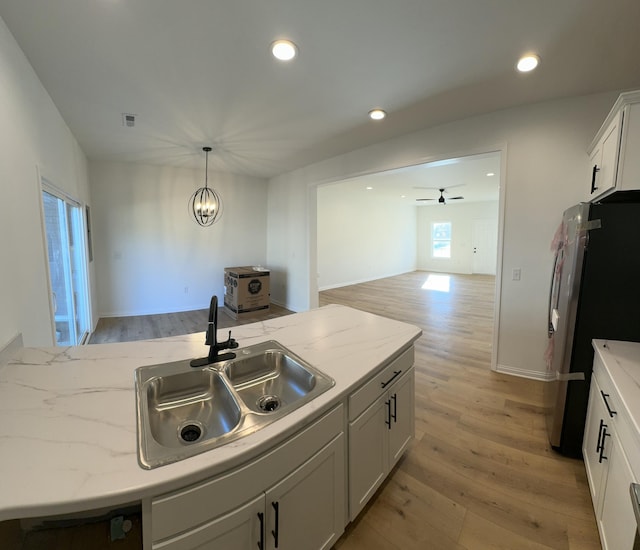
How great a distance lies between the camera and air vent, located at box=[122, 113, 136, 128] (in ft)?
9.79

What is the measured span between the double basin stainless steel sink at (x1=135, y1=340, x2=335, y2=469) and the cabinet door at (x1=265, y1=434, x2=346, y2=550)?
0.24m

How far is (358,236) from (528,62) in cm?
684

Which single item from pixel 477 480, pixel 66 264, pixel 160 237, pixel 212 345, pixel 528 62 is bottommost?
pixel 477 480

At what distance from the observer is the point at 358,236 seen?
348 inches

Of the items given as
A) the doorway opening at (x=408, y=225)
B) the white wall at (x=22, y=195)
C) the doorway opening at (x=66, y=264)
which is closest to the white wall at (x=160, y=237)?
the doorway opening at (x=66, y=264)

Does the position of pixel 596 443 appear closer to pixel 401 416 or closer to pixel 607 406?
pixel 607 406

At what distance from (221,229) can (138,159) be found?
5.95 ft

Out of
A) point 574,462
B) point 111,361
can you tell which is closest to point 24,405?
point 111,361

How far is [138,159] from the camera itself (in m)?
4.80

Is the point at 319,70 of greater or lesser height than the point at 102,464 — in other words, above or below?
above

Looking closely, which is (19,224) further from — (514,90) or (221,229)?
(221,229)

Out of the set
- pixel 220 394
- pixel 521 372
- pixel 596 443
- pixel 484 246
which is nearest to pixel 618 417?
pixel 596 443

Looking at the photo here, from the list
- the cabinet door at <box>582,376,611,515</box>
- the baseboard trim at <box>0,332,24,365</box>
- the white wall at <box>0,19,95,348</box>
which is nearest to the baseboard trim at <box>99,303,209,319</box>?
the white wall at <box>0,19,95,348</box>

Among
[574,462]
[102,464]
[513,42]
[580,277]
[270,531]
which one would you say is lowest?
[574,462]
